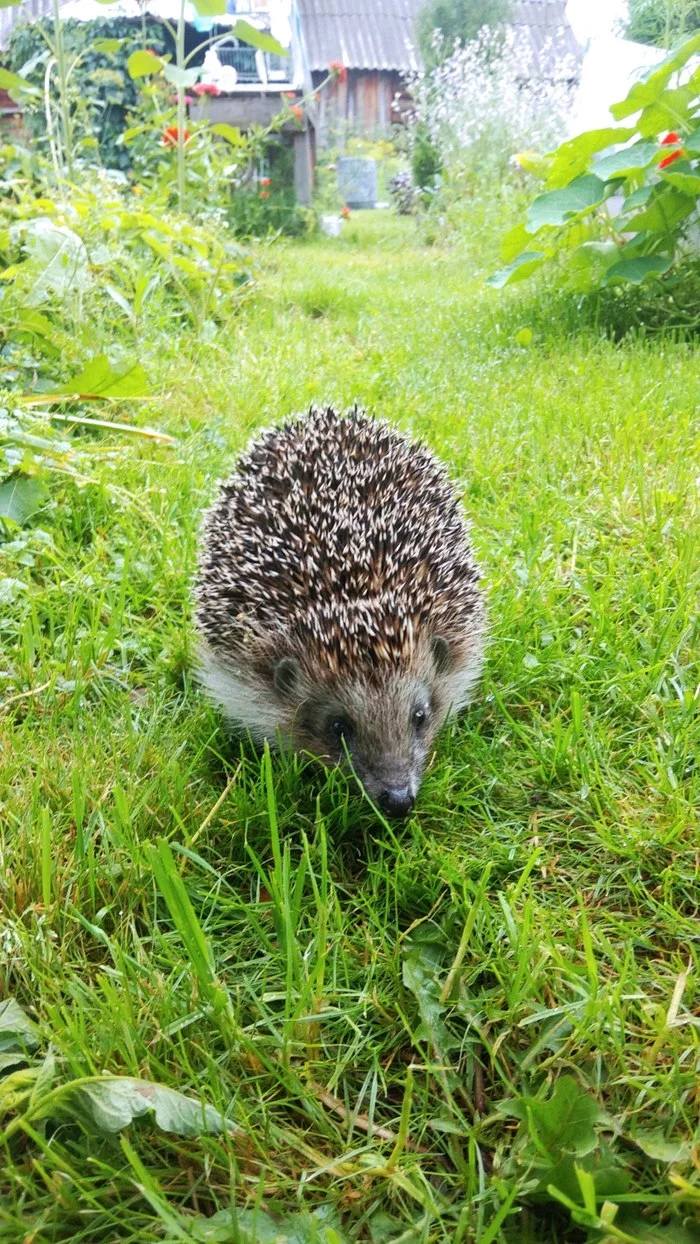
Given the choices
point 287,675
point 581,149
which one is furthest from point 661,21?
point 287,675

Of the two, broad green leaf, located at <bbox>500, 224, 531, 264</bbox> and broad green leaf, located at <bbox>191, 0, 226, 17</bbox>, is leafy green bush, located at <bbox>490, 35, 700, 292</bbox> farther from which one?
broad green leaf, located at <bbox>191, 0, 226, 17</bbox>

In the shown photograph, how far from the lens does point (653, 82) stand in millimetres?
4258

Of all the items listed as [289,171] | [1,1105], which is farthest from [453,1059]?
[289,171]

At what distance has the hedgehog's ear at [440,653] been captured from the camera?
226 centimetres

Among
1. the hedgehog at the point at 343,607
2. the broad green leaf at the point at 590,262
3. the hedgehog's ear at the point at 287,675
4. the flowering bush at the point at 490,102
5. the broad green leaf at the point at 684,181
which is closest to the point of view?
the hedgehog at the point at 343,607

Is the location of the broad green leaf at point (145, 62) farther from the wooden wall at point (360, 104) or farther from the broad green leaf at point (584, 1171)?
the broad green leaf at point (584, 1171)

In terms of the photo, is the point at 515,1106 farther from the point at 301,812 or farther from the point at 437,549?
the point at 437,549

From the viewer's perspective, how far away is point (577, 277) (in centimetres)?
486

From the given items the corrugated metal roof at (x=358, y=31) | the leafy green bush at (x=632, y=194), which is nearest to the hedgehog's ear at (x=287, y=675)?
the leafy green bush at (x=632, y=194)

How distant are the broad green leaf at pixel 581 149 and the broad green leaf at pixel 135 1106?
482 cm

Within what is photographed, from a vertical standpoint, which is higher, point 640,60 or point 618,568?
point 640,60

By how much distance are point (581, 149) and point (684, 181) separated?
61 centimetres

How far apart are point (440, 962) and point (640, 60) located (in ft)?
17.3

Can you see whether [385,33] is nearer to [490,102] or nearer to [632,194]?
[490,102]
